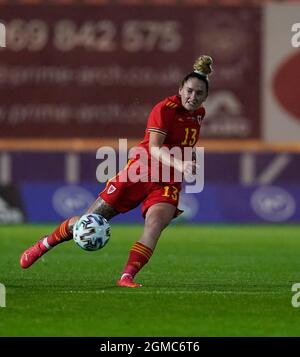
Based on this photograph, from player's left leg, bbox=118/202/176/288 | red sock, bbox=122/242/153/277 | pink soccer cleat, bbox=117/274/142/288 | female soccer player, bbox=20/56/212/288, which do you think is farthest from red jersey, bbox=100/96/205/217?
pink soccer cleat, bbox=117/274/142/288

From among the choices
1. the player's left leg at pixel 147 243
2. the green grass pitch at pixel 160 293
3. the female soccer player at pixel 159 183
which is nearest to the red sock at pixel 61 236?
the female soccer player at pixel 159 183

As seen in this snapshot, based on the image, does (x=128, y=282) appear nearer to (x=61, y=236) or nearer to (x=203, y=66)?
(x=61, y=236)

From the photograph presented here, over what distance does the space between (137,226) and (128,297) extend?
12.8 m

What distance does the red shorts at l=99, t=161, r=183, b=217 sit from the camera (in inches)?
418

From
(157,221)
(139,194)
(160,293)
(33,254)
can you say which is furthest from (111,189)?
(160,293)

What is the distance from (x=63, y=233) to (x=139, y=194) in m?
0.87

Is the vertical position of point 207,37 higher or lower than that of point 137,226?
higher

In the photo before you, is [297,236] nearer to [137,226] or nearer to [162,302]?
[137,226]

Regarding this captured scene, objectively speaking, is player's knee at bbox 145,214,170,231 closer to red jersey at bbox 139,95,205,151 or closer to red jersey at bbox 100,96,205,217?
red jersey at bbox 100,96,205,217

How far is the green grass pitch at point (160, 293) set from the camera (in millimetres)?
8055

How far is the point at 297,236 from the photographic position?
19516 mm

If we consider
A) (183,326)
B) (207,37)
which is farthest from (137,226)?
(183,326)

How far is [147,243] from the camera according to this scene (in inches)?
408

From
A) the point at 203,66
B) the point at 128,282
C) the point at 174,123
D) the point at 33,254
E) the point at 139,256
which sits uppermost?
the point at 203,66
